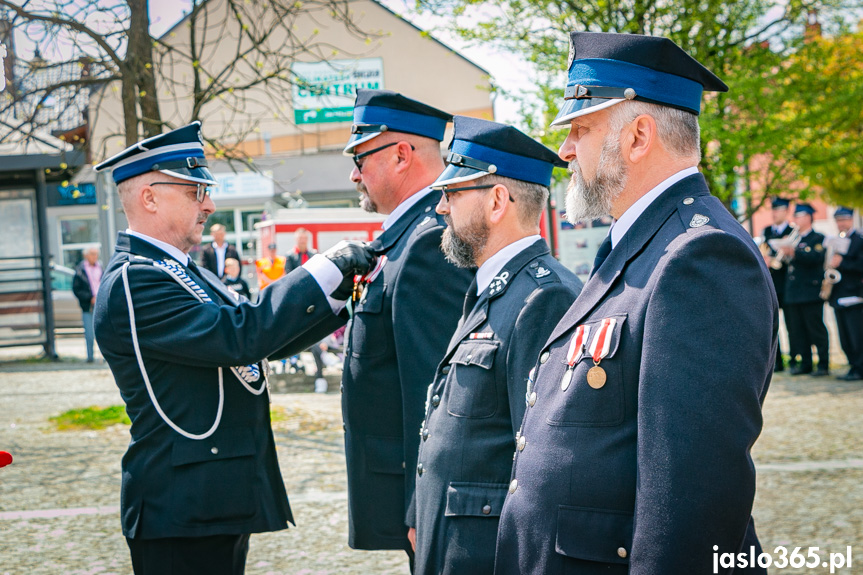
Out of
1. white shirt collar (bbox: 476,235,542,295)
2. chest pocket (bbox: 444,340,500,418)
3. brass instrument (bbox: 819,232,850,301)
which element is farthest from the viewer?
brass instrument (bbox: 819,232,850,301)

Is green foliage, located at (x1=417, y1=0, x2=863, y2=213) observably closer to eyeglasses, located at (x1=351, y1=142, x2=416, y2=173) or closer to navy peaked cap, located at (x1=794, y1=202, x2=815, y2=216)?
navy peaked cap, located at (x1=794, y1=202, x2=815, y2=216)

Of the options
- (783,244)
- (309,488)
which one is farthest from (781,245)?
(309,488)

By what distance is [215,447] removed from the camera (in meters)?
2.90

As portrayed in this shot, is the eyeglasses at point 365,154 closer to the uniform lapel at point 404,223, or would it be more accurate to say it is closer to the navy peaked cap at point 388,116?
the navy peaked cap at point 388,116

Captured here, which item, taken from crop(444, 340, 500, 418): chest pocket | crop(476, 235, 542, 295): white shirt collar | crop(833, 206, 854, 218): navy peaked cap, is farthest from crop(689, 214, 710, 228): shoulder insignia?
crop(833, 206, 854, 218): navy peaked cap

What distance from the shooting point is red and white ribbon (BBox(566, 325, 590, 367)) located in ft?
5.94

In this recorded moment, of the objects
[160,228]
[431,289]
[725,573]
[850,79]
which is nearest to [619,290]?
[725,573]

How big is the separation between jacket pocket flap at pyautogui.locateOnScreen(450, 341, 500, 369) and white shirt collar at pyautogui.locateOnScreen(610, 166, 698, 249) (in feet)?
2.05

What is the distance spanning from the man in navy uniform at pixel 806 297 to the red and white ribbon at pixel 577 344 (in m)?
9.81

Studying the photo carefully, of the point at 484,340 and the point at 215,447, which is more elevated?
the point at 484,340

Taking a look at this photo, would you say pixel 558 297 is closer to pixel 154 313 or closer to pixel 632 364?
pixel 632 364

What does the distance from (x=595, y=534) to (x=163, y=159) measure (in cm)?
217

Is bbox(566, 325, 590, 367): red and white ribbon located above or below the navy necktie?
below

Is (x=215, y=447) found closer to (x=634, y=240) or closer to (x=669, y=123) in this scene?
(x=634, y=240)
